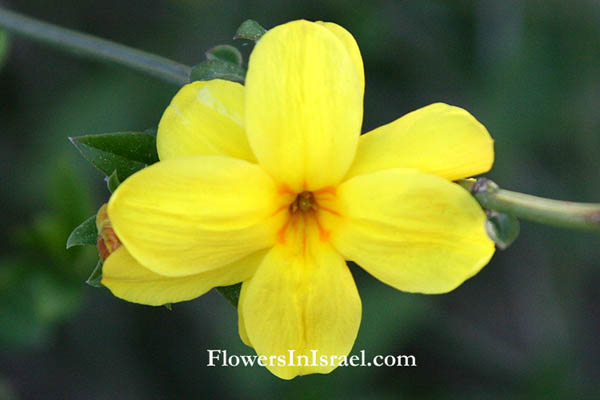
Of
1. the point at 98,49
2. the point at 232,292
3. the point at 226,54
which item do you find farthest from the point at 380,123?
the point at 232,292

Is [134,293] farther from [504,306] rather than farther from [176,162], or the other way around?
[504,306]

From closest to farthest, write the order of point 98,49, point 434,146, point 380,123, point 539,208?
1. point 539,208
2. point 434,146
3. point 98,49
4. point 380,123

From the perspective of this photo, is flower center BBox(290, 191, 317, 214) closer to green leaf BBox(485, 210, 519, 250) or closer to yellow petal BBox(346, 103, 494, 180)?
yellow petal BBox(346, 103, 494, 180)

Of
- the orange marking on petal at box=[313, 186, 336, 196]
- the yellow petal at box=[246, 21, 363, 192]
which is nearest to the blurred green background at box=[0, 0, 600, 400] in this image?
the orange marking on petal at box=[313, 186, 336, 196]

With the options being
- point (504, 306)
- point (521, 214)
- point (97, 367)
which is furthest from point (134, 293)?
point (504, 306)

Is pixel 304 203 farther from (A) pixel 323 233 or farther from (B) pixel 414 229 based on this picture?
(B) pixel 414 229

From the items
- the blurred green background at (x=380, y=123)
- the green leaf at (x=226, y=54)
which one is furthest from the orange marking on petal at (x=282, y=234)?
the blurred green background at (x=380, y=123)
